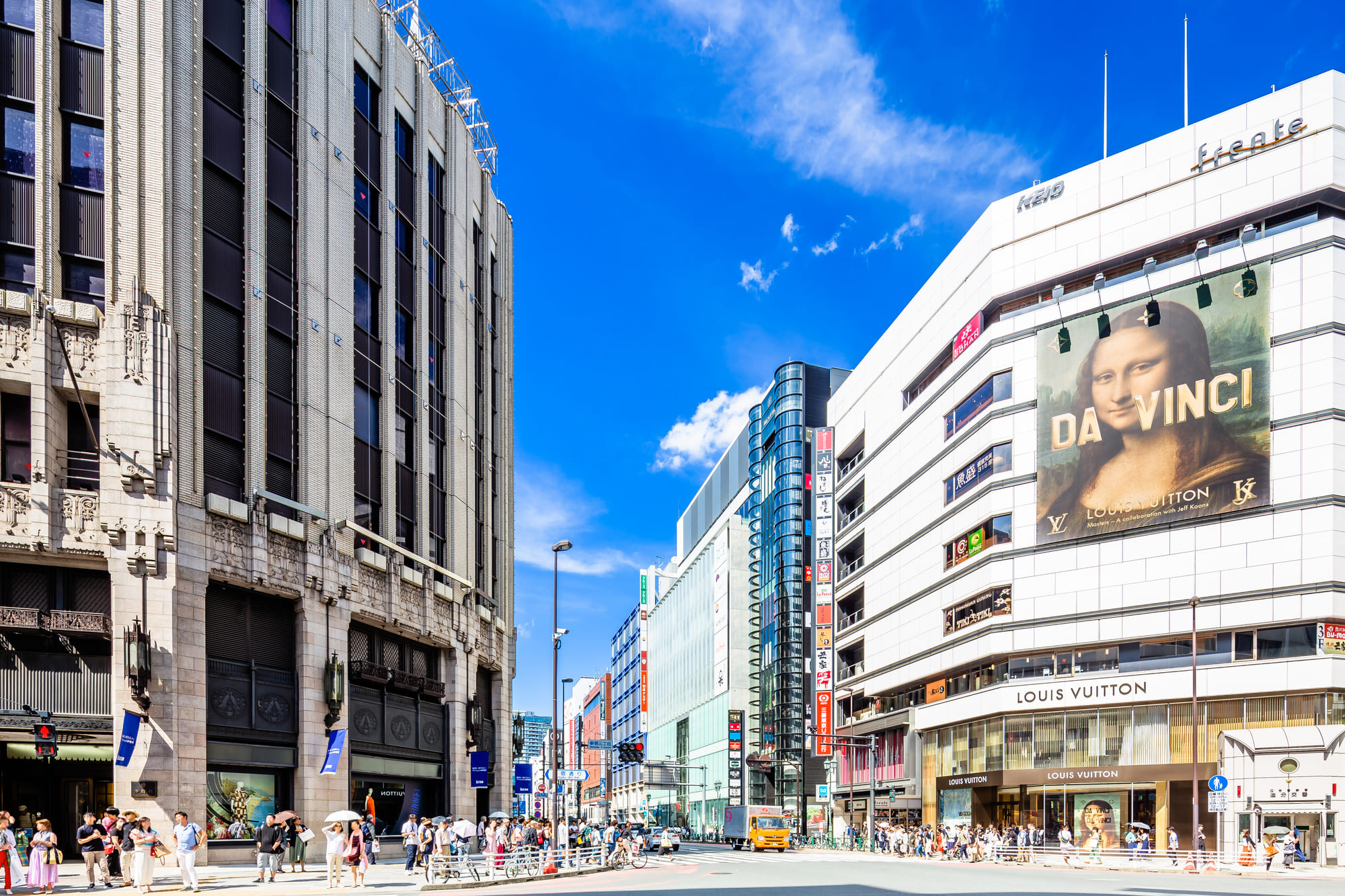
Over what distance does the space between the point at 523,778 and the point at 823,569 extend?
159ft

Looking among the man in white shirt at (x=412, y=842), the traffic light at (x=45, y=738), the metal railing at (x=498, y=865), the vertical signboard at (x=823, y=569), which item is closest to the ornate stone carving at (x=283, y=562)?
the traffic light at (x=45, y=738)

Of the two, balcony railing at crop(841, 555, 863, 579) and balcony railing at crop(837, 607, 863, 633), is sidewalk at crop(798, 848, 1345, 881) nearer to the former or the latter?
balcony railing at crop(837, 607, 863, 633)

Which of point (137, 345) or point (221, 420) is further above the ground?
point (137, 345)

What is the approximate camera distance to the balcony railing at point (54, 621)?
30.0m

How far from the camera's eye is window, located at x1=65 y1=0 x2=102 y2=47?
33.1 metres

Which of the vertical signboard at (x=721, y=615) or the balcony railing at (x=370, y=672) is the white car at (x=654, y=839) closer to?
the balcony railing at (x=370, y=672)

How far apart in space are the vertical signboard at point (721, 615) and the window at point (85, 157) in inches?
3939

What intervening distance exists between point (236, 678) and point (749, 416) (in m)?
99.5

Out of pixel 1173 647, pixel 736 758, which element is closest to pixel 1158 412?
pixel 1173 647

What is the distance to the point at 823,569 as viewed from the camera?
9556cm

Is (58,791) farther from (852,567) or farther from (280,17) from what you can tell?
(852,567)

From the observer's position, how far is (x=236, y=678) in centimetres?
3450

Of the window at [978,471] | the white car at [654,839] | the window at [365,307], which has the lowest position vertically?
the white car at [654,839]

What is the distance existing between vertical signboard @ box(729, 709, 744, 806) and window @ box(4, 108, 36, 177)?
329 ft
